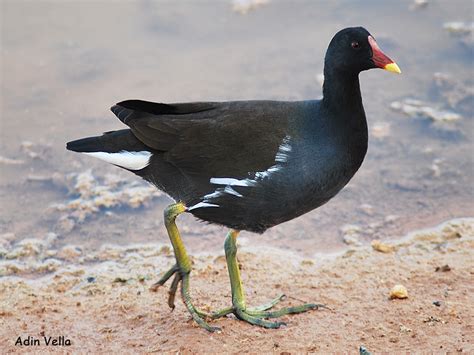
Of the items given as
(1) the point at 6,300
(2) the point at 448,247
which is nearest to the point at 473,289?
(2) the point at 448,247

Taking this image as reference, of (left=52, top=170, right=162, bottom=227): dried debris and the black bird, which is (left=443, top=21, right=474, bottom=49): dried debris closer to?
(left=52, top=170, right=162, bottom=227): dried debris

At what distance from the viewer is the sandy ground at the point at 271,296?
3.73m

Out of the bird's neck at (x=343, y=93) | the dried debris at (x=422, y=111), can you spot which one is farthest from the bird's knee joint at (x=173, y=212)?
the dried debris at (x=422, y=111)

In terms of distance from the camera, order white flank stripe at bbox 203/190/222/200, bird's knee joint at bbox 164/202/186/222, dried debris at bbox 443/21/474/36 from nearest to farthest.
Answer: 1. white flank stripe at bbox 203/190/222/200
2. bird's knee joint at bbox 164/202/186/222
3. dried debris at bbox 443/21/474/36

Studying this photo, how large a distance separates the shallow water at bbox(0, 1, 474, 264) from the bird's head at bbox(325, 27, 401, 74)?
1.63m

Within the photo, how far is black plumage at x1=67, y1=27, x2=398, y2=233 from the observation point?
3.79 metres

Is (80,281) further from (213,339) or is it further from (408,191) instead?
(408,191)

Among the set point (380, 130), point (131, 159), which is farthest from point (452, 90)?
point (131, 159)

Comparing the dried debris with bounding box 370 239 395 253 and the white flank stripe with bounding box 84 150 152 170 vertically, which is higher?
the white flank stripe with bounding box 84 150 152 170

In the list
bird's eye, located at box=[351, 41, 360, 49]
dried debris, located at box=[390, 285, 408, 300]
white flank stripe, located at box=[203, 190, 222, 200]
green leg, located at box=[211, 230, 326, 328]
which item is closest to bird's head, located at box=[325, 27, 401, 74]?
bird's eye, located at box=[351, 41, 360, 49]

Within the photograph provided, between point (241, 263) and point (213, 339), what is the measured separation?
3.47 ft

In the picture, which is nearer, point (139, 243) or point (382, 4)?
point (139, 243)

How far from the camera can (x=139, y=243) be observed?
5.26 metres

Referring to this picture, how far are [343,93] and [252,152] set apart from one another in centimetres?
59
